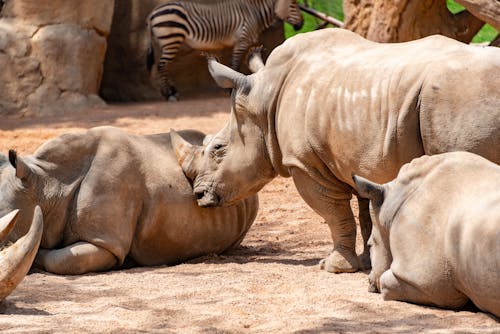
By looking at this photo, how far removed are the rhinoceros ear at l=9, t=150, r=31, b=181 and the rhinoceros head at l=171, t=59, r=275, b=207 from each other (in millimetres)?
1178

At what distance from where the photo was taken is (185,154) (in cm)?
796

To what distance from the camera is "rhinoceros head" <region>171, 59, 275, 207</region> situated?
7.71 meters

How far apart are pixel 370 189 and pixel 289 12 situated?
13262 mm

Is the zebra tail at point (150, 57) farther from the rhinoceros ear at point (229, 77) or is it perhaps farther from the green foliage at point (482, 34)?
the rhinoceros ear at point (229, 77)

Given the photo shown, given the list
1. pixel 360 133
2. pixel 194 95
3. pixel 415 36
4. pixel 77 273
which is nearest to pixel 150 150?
pixel 77 273

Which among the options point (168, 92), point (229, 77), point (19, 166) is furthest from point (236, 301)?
point (168, 92)

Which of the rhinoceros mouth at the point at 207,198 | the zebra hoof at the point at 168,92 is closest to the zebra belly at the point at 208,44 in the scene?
the zebra hoof at the point at 168,92

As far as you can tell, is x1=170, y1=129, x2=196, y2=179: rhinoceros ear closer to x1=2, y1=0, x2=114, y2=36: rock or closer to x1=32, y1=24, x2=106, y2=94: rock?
x1=32, y1=24, x2=106, y2=94: rock

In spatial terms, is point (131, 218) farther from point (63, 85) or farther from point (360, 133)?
point (63, 85)

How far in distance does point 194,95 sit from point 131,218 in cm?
1045

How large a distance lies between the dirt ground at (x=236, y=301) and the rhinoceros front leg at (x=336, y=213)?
0.12m

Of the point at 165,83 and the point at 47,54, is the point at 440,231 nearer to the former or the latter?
the point at 47,54

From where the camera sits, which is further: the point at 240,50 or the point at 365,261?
the point at 240,50

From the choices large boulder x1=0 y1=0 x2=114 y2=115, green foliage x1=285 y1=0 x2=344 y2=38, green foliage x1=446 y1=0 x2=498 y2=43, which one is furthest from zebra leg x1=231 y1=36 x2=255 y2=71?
green foliage x1=446 y1=0 x2=498 y2=43
